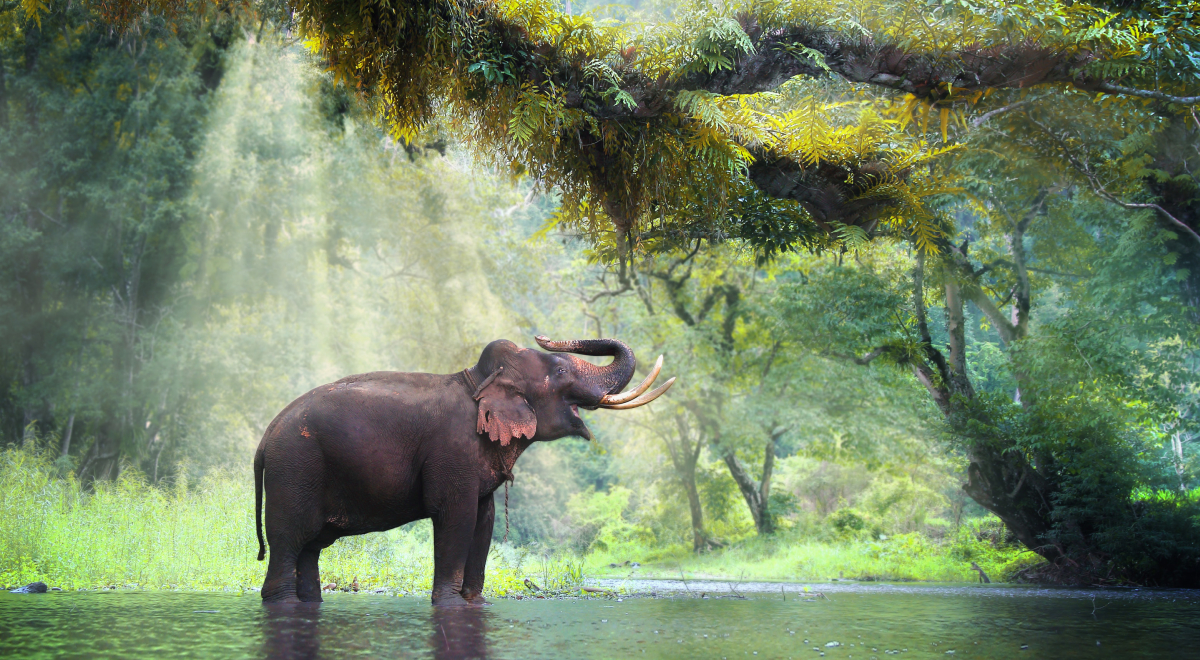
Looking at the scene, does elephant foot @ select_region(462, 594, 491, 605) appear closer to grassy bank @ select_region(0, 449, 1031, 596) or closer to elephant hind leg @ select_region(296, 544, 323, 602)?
elephant hind leg @ select_region(296, 544, 323, 602)

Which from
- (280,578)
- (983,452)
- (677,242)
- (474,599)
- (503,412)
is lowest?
(474,599)

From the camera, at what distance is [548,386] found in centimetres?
604

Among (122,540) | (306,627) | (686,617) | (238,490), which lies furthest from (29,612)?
(238,490)

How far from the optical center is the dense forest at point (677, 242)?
543 centimetres

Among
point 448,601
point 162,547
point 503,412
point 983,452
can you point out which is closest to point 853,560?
point 983,452

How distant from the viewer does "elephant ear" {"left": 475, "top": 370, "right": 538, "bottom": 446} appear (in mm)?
5676

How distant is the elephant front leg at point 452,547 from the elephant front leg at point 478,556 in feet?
0.87

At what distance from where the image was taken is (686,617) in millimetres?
4973

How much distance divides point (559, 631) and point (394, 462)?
6.60ft

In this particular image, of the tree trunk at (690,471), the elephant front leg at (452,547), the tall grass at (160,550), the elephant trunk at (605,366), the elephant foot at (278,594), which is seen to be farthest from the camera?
the tree trunk at (690,471)

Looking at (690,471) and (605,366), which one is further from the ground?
(605,366)

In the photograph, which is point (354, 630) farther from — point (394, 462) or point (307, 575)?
point (307, 575)

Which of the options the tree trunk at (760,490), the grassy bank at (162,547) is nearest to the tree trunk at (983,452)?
the grassy bank at (162,547)

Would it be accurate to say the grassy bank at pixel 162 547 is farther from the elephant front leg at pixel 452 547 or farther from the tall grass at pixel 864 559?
the elephant front leg at pixel 452 547
